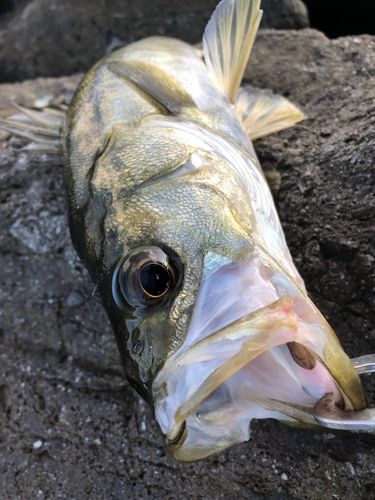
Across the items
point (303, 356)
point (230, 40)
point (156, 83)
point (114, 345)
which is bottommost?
point (114, 345)

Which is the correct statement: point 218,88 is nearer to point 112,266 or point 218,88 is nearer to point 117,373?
point 112,266

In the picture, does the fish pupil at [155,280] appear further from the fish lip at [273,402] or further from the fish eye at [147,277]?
the fish lip at [273,402]

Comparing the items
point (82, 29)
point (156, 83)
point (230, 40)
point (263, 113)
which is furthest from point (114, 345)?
A: point (82, 29)

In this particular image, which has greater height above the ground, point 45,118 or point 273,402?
point 45,118

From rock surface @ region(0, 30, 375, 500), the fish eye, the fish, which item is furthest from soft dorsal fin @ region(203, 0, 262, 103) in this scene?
the fish eye

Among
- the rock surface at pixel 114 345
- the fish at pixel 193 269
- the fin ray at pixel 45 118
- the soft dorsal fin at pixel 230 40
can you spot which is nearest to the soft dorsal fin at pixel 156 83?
the fish at pixel 193 269

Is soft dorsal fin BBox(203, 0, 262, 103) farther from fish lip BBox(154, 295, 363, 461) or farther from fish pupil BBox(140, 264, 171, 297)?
fish lip BBox(154, 295, 363, 461)

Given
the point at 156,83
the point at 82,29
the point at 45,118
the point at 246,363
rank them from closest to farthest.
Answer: the point at 246,363, the point at 156,83, the point at 45,118, the point at 82,29

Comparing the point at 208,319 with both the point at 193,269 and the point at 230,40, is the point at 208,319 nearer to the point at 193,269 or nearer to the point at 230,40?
the point at 193,269

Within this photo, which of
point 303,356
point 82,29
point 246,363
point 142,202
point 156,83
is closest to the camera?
point 246,363
